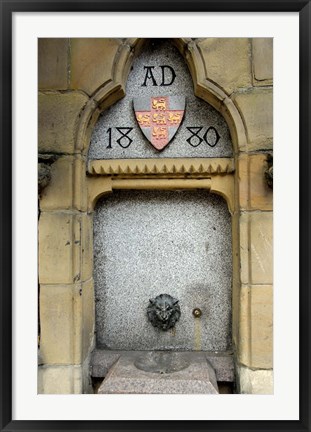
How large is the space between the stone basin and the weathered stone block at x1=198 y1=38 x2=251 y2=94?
5.19 feet

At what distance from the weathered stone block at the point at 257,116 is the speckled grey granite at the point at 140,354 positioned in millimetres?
1267

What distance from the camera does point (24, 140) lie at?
1313 mm

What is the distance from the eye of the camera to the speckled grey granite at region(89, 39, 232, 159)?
2.08 m

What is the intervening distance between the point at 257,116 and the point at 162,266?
1.06 metres

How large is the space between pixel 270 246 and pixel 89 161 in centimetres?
116

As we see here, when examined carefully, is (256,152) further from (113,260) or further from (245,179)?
(113,260)

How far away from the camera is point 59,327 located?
1.92 metres

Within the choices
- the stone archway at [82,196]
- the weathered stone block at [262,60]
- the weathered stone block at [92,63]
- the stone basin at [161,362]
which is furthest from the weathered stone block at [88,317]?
the weathered stone block at [262,60]

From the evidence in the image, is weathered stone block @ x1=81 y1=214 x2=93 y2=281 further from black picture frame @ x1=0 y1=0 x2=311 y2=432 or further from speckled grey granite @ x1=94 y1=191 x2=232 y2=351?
black picture frame @ x1=0 y1=0 x2=311 y2=432

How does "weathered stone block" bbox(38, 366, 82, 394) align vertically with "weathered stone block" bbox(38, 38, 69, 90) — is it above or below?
below

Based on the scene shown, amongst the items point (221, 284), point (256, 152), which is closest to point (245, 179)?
point (256, 152)

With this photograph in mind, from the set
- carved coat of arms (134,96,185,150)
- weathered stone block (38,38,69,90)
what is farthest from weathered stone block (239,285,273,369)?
weathered stone block (38,38,69,90)

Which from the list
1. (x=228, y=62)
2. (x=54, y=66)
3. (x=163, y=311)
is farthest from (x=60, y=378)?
(x=228, y=62)

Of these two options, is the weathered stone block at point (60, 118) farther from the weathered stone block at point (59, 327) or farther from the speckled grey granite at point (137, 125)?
the weathered stone block at point (59, 327)
